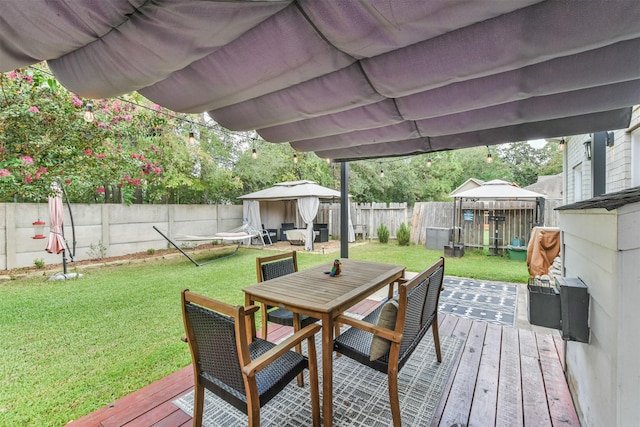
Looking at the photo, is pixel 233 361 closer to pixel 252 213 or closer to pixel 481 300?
pixel 481 300

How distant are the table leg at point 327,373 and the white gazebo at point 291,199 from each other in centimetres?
693

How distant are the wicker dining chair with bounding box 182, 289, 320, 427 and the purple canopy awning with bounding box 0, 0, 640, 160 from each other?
1.17 metres

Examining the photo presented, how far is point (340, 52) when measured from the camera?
130cm

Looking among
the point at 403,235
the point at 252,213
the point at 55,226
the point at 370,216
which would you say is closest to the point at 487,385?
the point at 55,226

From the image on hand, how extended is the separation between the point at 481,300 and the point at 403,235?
4909 mm

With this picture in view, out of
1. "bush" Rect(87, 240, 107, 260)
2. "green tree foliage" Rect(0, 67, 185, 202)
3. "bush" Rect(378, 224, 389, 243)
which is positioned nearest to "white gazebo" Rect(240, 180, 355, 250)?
"bush" Rect(378, 224, 389, 243)

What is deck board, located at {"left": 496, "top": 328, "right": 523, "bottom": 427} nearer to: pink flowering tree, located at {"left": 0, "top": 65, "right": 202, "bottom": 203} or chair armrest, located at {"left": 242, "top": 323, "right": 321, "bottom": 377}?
chair armrest, located at {"left": 242, "top": 323, "right": 321, "bottom": 377}

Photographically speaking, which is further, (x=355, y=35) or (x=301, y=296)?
(x=301, y=296)

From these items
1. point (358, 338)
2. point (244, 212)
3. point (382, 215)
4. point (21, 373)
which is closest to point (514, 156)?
point (382, 215)

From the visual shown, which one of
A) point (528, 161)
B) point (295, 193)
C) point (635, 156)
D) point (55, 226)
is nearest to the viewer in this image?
point (635, 156)

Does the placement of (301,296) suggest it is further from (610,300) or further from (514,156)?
(514,156)

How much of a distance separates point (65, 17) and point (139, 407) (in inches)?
85.5

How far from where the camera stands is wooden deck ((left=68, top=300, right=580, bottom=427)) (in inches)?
70.4

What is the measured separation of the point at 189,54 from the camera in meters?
1.26
